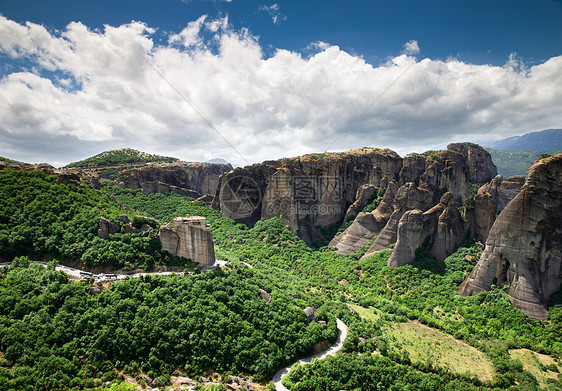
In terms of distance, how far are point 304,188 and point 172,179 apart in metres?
43.6

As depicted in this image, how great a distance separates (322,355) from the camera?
1240 inches

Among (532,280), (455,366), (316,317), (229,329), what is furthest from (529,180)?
(229,329)

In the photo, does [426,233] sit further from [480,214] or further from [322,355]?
[322,355]

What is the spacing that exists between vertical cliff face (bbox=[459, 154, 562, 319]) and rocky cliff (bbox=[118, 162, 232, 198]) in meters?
→ 74.4

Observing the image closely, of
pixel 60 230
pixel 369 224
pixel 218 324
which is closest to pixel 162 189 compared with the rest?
pixel 60 230

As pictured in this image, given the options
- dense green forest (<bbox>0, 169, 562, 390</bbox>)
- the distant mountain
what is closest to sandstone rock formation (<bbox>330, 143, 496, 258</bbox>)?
dense green forest (<bbox>0, 169, 562, 390</bbox>)

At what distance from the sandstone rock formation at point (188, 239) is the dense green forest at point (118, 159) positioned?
75880 mm

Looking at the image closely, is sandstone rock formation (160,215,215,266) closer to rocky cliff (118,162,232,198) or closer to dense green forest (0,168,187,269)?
dense green forest (0,168,187,269)

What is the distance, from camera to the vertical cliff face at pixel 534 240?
110 feet

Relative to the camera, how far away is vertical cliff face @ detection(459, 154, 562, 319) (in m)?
33.4

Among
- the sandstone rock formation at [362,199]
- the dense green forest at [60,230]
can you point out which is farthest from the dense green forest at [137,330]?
the sandstone rock formation at [362,199]

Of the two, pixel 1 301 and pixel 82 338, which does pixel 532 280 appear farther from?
pixel 1 301

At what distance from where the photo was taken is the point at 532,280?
33438mm

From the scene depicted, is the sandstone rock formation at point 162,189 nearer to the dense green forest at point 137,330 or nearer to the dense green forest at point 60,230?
the dense green forest at point 60,230
